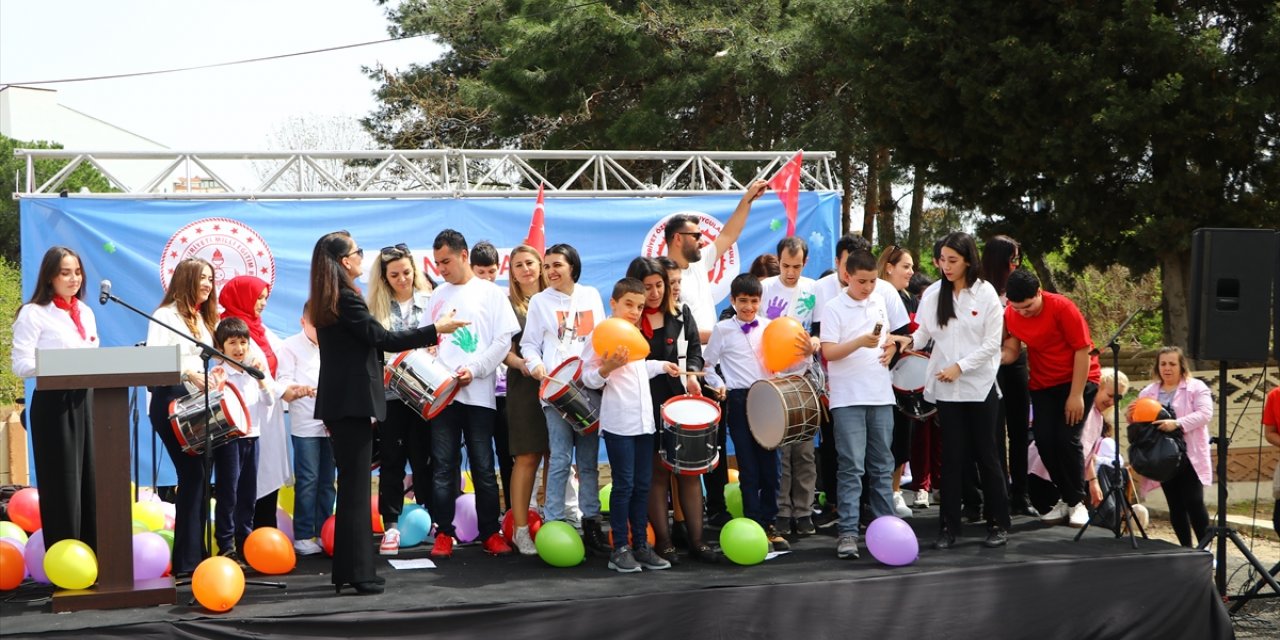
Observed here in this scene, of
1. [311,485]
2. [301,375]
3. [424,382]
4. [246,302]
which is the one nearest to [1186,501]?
[424,382]

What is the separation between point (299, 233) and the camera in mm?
8773

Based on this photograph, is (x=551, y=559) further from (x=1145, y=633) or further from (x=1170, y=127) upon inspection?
(x=1170, y=127)

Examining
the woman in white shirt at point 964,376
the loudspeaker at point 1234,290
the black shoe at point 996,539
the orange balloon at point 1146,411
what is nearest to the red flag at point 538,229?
the woman in white shirt at point 964,376

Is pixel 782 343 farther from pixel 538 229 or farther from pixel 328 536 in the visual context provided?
pixel 538 229

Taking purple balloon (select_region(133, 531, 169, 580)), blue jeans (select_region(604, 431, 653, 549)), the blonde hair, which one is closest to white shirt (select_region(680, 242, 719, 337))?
blue jeans (select_region(604, 431, 653, 549))

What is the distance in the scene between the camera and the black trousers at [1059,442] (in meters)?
6.42

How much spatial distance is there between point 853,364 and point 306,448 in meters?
2.89

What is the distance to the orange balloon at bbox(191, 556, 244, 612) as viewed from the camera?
15.3 ft

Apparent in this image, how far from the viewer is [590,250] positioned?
933cm

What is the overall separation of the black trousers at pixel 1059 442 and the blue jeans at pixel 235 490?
4.28 m

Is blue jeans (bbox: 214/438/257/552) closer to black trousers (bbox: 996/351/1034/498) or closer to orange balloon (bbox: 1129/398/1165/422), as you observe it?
black trousers (bbox: 996/351/1034/498)

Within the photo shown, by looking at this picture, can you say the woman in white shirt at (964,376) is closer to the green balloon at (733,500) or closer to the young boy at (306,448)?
the green balloon at (733,500)

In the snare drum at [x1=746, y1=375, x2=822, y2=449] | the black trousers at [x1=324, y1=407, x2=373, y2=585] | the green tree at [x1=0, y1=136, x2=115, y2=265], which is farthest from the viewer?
the green tree at [x1=0, y1=136, x2=115, y2=265]

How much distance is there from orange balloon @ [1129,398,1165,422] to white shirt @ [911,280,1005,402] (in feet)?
3.88
